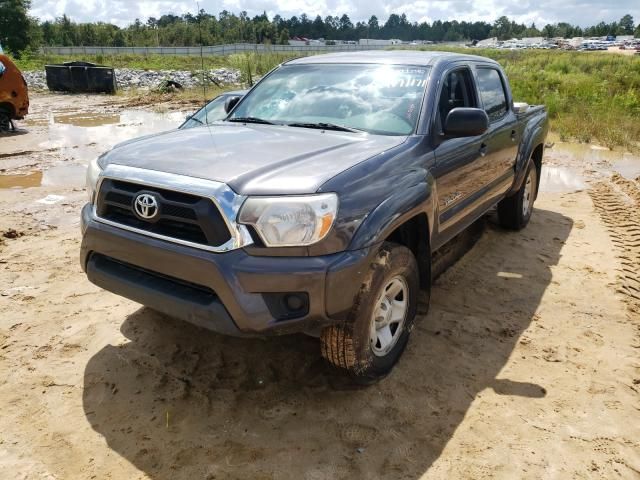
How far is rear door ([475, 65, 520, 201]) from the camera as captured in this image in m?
4.51

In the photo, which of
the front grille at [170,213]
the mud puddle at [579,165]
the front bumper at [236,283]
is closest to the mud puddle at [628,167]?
the mud puddle at [579,165]

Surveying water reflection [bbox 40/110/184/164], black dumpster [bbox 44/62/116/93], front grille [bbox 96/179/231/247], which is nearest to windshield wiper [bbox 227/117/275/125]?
front grille [bbox 96/179/231/247]

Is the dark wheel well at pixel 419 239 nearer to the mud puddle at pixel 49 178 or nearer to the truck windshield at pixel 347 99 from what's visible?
the truck windshield at pixel 347 99

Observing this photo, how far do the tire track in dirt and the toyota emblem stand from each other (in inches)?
145

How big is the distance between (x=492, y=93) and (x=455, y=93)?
1.00 m

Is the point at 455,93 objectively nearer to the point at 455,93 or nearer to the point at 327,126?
the point at 455,93

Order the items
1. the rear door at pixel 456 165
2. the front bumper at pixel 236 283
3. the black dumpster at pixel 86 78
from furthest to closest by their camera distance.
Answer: the black dumpster at pixel 86 78, the rear door at pixel 456 165, the front bumper at pixel 236 283

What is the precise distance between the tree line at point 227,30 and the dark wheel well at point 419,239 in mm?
4532

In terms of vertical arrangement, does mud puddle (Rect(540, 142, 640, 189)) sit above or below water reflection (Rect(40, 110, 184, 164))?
below

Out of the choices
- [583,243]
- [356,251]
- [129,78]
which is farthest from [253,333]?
[129,78]

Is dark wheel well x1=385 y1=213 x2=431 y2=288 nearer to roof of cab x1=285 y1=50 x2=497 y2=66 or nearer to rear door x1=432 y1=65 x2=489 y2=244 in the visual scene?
rear door x1=432 y1=65 x2=489 y2=244

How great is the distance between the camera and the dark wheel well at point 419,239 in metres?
3.24

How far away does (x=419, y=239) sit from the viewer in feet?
11.0

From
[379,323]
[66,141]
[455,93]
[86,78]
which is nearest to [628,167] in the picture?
[455,93]
